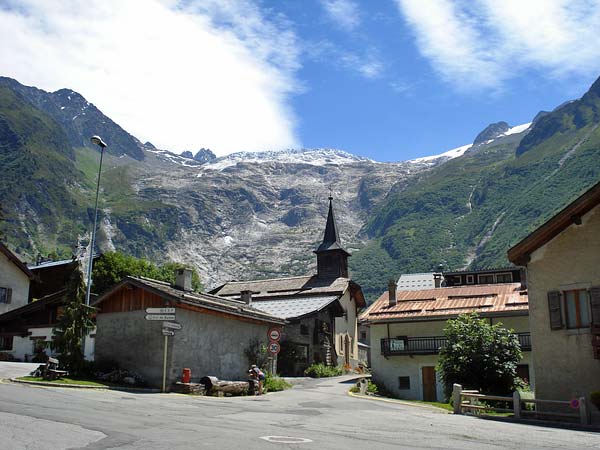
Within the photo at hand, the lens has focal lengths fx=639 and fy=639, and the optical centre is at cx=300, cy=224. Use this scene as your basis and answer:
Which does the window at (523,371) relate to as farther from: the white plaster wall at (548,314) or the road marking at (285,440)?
the road marking at (285,440)

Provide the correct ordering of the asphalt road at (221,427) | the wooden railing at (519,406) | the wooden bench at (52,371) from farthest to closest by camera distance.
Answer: the wooden bench at (52,371) → the wooden railing at (519,406) → the asphalt road at (221,427)

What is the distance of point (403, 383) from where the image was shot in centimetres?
3772

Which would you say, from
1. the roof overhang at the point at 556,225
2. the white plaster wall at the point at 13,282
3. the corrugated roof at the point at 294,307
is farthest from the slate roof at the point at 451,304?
the white plaster wall at the point at 13,282

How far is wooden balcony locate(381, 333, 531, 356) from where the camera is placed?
121ft

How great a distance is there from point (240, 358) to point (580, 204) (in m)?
17.3

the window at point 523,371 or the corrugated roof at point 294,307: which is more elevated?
the corrugated roof at point 294,307

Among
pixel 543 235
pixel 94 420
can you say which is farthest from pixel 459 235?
pixel 94 420

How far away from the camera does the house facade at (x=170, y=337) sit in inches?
1073

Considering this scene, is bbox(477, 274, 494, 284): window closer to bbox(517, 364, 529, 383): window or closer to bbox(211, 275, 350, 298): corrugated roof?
bbox(211, 275, 350, 298): corrugated roof

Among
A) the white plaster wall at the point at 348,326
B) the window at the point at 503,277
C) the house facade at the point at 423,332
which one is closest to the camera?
the house facade at the point at 423,332

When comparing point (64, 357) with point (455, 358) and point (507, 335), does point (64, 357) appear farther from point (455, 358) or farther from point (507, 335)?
point (507, 335)

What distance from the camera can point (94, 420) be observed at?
47.6 feet

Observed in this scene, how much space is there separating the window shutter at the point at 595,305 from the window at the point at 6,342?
36.8 metres

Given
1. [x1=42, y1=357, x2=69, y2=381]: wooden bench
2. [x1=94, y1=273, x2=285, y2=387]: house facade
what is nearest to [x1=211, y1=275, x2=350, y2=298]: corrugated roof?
[x1=94, y1=273, x2=285, y2=387]: house facade
